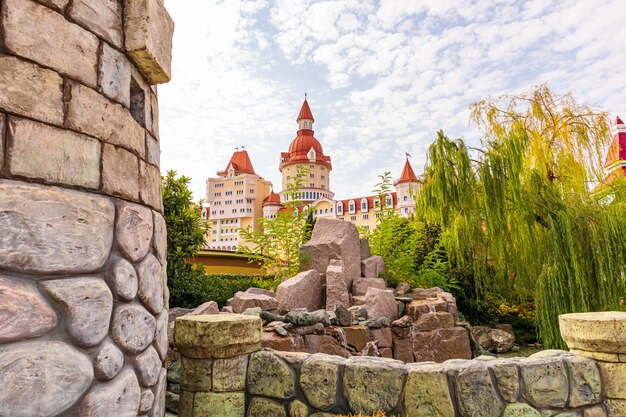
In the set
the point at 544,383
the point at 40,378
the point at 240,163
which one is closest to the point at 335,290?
the point at 544,383

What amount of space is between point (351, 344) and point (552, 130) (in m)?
7.38

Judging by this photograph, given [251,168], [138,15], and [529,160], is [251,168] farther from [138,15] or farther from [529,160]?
[138,15]

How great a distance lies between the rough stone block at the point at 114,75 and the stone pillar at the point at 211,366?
148 cm

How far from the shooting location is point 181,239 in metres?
6.31

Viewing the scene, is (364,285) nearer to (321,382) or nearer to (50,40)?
(321,382)

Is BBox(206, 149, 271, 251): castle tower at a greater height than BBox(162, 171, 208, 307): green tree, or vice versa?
BBox(206, 149, 271, 251): castle tower

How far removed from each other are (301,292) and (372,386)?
357 centimetres

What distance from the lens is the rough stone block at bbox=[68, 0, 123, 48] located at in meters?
1.74

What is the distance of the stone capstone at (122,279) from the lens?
5.89 ft

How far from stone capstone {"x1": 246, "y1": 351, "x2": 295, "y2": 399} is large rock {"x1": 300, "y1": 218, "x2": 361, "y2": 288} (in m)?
4.56

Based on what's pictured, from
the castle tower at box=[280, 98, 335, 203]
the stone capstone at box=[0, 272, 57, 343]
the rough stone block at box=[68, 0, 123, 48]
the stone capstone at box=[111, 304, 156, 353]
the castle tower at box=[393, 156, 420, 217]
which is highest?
the castle tower at box=[280, 98, 335, 203]

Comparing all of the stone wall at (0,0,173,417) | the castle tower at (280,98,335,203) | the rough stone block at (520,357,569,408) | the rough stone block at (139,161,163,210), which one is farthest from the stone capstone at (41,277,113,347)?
the castle tower at (280,98,335,203)

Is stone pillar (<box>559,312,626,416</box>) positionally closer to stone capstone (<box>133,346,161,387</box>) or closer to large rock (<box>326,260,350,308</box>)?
stone capstone (<box>133,346,161,387</box>)

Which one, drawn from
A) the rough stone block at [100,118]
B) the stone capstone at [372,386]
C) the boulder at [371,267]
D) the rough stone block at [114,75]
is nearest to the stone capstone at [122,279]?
the rough stone block at [100,118]
